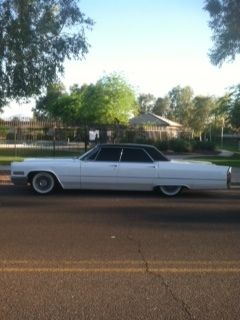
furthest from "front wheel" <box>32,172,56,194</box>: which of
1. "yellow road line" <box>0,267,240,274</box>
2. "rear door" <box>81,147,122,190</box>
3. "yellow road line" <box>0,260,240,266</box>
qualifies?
"yellow road line" <box>0,267,240,274</box>

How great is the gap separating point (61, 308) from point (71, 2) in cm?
1796

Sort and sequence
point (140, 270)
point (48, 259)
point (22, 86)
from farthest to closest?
1. point (22, 86)
2. point (48, 259)
3. point (140, 270)

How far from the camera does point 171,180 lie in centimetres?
1498

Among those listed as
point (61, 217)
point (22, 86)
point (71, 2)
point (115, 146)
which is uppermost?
point (71, 2)

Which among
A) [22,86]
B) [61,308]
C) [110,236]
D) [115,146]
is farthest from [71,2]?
[61,308]

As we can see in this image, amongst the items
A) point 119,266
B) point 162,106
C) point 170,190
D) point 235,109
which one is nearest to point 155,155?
point 170,190

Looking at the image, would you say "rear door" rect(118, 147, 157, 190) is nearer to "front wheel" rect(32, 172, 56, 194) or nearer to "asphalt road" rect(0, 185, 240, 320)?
"front wheel" rect(32, 172, 56, 194)

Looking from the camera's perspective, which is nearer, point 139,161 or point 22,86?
point 139,161

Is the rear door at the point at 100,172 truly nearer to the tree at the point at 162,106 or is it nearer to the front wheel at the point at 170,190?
the front wheel at the point at 170,190

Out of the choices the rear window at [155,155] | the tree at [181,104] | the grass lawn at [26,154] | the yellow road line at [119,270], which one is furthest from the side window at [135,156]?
the tree at [181,104]

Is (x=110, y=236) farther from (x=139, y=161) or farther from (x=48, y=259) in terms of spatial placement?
(x=139, y=161)

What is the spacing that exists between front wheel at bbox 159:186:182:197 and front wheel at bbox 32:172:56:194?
8.96ft

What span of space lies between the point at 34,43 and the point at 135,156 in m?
8.31

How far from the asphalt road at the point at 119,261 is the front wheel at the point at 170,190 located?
203 centimetres
